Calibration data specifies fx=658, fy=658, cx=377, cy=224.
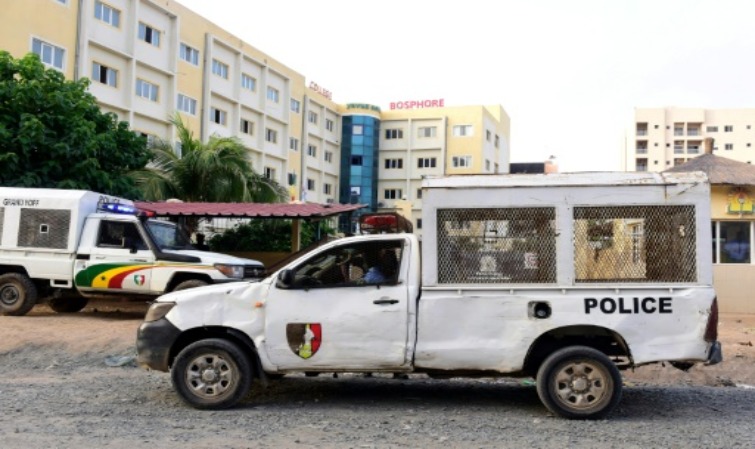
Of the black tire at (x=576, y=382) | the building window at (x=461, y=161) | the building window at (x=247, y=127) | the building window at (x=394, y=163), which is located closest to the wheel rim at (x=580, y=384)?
the black tire at (x=576, y=382)

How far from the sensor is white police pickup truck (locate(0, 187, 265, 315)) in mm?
12602

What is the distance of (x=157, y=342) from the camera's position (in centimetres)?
663

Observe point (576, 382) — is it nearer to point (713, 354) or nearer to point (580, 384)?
point (580, 384)

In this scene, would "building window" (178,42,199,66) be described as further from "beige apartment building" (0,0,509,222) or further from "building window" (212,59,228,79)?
"building window" (212,59,228,79)

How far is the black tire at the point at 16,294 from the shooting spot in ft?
42.3

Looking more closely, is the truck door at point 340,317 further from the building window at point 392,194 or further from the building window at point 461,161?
the building window at point 392,194

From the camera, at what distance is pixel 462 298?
6.43 m

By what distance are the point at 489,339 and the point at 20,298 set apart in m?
10.4

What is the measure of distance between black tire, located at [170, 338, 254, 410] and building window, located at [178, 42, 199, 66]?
35840 mm

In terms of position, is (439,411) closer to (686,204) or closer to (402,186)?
(686,204)

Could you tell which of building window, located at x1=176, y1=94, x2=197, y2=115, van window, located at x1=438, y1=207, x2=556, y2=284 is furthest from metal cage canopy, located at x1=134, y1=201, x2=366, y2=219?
building window, located at x1=176, y1=94, x2=197, y2=115

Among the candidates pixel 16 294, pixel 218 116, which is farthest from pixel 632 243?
pixel 218 116

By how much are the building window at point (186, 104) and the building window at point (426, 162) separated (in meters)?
31.0

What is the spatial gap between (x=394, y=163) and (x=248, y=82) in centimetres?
2419
